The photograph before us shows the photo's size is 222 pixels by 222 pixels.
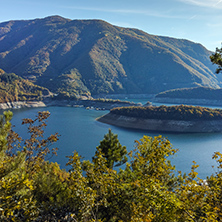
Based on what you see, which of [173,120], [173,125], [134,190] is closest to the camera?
[134,190]

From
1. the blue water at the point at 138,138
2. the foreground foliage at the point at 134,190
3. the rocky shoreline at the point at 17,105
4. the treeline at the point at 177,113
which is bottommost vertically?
the rocky shoreline at the point at 17,105

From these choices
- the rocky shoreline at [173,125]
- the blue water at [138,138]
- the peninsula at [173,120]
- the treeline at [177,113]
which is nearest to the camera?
the blue water at [138,138]

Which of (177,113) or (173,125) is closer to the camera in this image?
(173,125)

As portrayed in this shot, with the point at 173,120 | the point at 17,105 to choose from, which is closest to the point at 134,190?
the point at 173,120

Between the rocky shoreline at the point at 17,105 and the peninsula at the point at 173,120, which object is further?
the rocky shoreline at the point at 17,105

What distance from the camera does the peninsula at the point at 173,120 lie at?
103 metres

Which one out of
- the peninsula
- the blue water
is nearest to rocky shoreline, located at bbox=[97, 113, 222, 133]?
the peninsula

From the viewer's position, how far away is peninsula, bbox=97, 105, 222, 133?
103 m

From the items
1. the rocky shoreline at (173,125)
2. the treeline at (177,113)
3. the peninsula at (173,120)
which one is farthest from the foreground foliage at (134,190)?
the treeline at (177,113)

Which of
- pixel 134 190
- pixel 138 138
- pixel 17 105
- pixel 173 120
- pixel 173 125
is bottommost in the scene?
pixel 17 105

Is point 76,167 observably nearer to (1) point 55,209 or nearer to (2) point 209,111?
(1) point 55,209

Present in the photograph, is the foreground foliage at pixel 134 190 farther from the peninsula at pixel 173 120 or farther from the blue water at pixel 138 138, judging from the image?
the peninsula at pixel 173 120

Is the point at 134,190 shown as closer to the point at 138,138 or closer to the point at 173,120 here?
the point at 138,138

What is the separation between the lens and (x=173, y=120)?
107438mm
